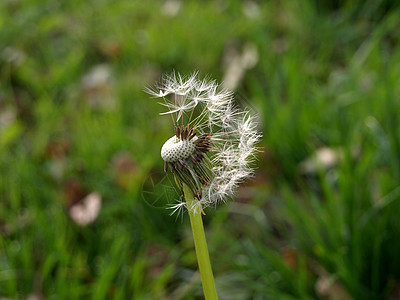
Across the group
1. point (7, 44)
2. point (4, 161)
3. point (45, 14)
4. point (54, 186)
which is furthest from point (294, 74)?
point (45, 14)

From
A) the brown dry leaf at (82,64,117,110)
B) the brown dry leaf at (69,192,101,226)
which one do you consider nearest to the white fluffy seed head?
the brown dry leaf at (69,192,101,226)

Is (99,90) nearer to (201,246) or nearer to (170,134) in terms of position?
(170,134)

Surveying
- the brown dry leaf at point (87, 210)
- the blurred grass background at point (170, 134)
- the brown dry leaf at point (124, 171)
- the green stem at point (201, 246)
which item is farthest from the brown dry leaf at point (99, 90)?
the green stem at point (201, 246)

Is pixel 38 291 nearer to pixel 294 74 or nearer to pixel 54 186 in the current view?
pixel 54 186

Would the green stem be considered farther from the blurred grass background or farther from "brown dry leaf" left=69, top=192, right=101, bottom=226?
"brown dry leaf" left=69, top=192, right=101, bottom=226

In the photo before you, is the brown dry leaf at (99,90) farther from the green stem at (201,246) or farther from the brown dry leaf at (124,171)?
the green stem at (201,246)

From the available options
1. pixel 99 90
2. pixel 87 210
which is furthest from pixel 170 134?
pixel 99 90

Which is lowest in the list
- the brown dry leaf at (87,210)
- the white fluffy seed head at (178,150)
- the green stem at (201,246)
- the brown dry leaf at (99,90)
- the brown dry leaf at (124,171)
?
the green stem at (201,246)
